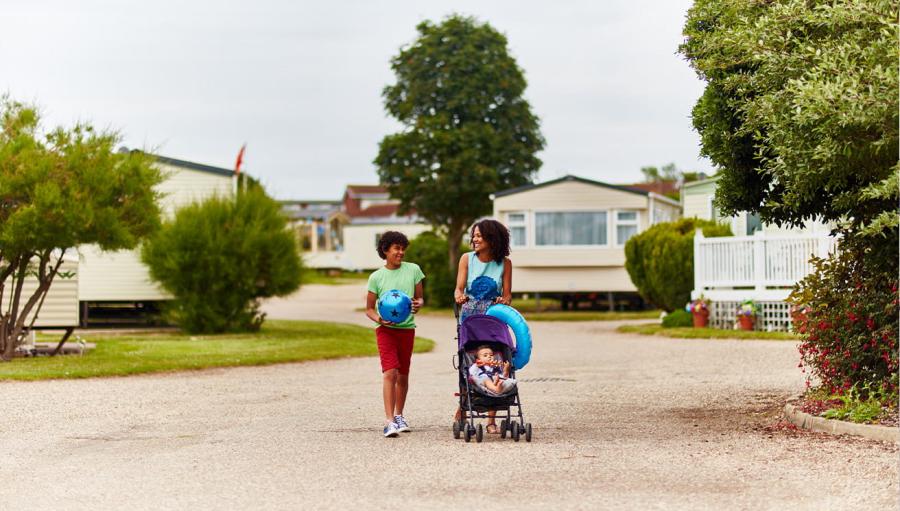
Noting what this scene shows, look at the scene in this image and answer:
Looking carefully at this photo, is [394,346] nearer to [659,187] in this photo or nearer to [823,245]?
[823,245]

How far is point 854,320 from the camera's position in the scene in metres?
10.1

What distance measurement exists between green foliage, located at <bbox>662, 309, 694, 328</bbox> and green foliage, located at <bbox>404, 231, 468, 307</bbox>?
14.8 meters

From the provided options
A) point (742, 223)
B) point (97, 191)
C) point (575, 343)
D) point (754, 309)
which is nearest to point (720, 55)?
point (97, 191)

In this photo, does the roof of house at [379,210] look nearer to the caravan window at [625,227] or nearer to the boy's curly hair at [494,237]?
the caravan window at [625,227]

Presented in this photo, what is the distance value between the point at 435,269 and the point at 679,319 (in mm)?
15684

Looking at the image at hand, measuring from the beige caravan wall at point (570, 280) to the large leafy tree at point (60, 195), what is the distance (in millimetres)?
19869

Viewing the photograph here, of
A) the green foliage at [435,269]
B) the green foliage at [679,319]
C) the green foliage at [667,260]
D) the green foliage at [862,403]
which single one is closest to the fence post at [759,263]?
the green foliage at [679,319]

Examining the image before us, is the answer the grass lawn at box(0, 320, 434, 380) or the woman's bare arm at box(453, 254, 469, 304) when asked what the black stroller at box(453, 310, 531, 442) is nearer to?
the woman's bare arm at box(453, 254, 469, 304)

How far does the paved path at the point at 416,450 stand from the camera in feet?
22.8

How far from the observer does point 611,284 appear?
3703 centimetres

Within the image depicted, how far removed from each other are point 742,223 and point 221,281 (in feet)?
41.3

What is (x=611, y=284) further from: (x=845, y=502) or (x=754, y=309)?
(x=845, y=502)

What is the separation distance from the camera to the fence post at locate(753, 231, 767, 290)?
78.6 feet

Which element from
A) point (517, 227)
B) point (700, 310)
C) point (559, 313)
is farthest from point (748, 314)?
point (517, 227)
